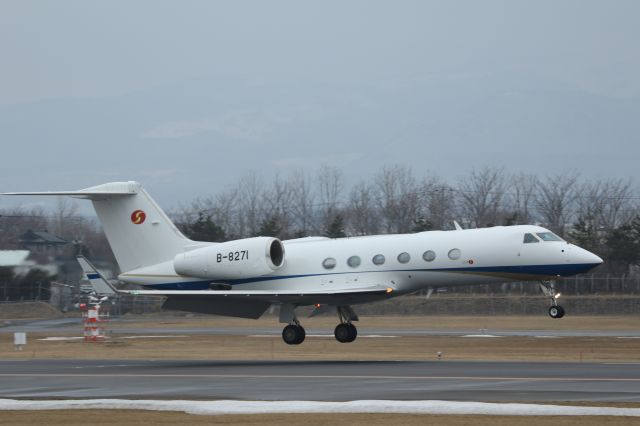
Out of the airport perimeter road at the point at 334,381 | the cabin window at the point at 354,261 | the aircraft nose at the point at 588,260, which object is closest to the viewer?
the airport perimeter road at the point at 334,381

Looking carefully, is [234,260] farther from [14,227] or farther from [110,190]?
[14,227]

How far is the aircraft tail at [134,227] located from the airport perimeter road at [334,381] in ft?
20.7

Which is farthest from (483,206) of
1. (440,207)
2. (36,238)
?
(36,238)

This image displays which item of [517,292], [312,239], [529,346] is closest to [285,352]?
[312,239]

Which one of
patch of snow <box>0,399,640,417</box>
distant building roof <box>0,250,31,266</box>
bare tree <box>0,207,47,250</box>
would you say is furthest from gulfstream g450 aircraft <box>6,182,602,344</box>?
bare tree <box>0,207,47,250</box>

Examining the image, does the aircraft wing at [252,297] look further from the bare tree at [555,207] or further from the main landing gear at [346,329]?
the bare tree at [555,207]

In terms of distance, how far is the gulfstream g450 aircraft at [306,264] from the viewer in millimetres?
32094

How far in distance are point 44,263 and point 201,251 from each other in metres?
26.9

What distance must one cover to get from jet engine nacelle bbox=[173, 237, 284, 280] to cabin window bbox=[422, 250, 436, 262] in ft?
16.1

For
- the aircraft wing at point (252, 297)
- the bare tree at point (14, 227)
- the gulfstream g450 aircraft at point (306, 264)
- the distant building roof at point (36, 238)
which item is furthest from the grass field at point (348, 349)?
the bare tree at point (14, 227)

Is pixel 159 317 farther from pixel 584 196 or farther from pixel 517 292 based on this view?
pixel 584 196

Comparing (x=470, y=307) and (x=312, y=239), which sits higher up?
(x=312, y=239)

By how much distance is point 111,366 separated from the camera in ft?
98.8

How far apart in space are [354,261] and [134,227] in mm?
7687
